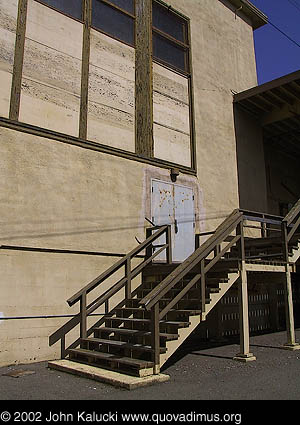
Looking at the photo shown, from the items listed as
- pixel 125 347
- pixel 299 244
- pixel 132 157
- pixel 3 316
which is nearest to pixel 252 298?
pixel 299 244

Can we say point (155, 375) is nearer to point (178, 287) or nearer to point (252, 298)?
point (178, 287)

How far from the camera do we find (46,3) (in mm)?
8297

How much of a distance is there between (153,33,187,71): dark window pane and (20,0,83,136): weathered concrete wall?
2554mm

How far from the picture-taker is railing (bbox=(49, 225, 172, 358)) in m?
6.86

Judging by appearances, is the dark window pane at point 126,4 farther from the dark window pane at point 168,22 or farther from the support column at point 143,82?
the dark window pane at point 168,22

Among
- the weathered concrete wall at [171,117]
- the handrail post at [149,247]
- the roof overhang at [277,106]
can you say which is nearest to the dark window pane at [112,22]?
the weathered concrete wall at [171,117]

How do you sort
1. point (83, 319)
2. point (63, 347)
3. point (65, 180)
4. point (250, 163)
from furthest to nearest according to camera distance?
point (250, 163) → point (65, 180) → point (63, 347) → point (83, 319)

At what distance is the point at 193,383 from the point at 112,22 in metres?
8.17

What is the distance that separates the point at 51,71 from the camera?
8.04 metres

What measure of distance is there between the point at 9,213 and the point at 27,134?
155 cm

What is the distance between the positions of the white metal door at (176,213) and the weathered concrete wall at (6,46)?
3683mm

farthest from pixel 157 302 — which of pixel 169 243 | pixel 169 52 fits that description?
pixel 169 52

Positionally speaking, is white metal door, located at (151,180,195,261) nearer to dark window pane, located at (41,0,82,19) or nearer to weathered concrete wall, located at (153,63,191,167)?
weathered concrete wall, located at (153,63,191,167)

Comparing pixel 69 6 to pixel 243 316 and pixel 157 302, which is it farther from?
pixel 243 316
